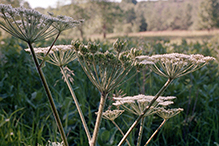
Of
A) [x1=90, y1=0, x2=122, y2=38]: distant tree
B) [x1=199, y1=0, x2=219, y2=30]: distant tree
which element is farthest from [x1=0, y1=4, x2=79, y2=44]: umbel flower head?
[x1=199, y1=0, x2=219, y2=30]: distant tree

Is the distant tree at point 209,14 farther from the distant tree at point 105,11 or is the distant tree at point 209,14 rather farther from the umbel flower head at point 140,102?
the umbel flower head at point 140,102

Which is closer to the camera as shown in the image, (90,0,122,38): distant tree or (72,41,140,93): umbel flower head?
(72,41,140,93): umbel flower head

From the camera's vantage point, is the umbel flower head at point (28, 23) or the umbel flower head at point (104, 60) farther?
the umbel flower head at point (104, 60)

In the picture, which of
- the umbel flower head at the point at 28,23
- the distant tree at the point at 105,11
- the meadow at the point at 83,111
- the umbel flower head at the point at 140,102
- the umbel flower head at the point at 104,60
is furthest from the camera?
the distant tree at the point at 105,11

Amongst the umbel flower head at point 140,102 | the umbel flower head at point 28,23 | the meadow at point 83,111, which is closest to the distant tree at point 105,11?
the meadow at point 83,111

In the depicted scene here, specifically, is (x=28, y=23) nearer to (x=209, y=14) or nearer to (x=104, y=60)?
(x=104, y=60)

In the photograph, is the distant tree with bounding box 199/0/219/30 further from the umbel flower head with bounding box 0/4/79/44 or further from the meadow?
the umbel flower head with bounding box 0/4/79/44

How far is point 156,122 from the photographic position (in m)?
3.19

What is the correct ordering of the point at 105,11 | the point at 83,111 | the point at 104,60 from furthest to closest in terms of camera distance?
the point at 105,11 → the point at 83,111 → the point at 104,60

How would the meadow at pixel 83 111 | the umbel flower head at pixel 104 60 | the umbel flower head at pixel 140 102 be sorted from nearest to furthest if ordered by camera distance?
the umbel flower head at pixel 104 60 → the umbel flower head at pixel 140 102 → the meadow at pixel 83 111

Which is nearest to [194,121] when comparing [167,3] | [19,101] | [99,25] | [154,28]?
[19,101]

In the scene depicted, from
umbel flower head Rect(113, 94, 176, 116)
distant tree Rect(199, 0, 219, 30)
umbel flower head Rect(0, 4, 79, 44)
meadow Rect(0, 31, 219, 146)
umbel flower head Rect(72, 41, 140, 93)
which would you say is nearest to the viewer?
umbel flower head Rect(0, 4, 79, 44)

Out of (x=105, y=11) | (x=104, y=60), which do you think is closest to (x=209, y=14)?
(x=105, y=11)

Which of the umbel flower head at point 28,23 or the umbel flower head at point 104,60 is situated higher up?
the umbel flower head at point 28,23
